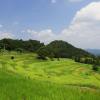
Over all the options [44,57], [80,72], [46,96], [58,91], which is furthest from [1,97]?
[44,57]

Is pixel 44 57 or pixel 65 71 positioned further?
pixel 44 57

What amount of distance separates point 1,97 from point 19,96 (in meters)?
0.53

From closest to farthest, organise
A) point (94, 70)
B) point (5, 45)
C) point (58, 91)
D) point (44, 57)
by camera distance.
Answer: point (58, 91)
point (94, 70)
point (44, 57)
point (5, 45)

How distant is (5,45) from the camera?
7618 inches

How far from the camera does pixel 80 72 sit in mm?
99562

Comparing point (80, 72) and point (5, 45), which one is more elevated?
point (5, 45)

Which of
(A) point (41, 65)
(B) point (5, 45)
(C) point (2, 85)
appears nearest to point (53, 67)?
(A) point (41, 65)

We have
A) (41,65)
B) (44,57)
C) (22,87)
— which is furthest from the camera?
(44,57)

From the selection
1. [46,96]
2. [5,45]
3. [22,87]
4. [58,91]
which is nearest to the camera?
[46,96]

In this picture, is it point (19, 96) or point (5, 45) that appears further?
point (5, 45)

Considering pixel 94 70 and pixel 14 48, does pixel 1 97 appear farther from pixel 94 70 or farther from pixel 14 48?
pixel 14 48

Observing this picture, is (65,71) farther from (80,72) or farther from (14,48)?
(14,48)

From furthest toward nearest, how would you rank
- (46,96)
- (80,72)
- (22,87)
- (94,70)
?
(94,70) < (80,72) < (22,87) < (46,96)

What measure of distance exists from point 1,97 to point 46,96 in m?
1.13
